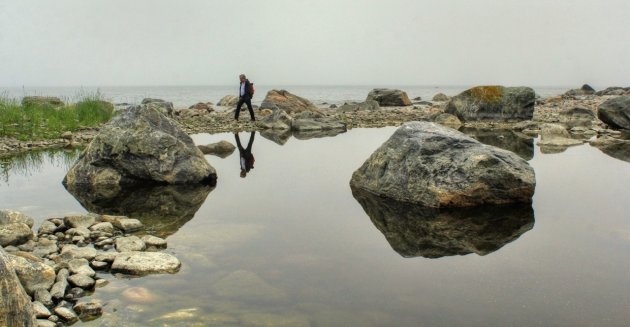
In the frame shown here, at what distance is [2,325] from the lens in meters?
3.68

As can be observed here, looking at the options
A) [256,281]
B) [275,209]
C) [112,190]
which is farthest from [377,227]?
[112,190]

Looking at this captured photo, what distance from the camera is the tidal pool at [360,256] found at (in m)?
4.73

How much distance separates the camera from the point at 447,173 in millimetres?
8977

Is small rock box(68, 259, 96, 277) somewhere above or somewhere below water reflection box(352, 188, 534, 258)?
above

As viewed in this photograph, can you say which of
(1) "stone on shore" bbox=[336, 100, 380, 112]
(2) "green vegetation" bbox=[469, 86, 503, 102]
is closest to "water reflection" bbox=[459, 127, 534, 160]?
(2) "green vegetation" bbox=[469, 86, 503, 102]

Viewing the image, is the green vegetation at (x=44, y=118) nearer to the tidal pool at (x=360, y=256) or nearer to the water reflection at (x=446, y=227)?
the tidal pool at (x=360, y=256)

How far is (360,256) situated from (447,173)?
3.34 m

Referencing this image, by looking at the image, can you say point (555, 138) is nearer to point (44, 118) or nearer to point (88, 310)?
point (88, 310)

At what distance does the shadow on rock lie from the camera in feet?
26.6

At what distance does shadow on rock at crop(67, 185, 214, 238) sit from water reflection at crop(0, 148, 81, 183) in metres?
3.05

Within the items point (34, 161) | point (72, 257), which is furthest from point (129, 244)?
point (34, 161)

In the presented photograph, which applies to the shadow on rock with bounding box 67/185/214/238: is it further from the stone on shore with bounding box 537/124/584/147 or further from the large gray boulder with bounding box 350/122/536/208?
the stone on shore with bounding box 537/124/584/147

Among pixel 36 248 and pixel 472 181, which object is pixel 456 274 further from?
pixel 36 248

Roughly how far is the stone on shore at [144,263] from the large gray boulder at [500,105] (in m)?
23.9
